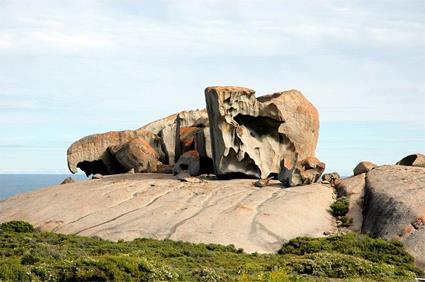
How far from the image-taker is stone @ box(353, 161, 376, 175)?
156 ft

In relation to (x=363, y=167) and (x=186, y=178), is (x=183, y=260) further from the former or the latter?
(x=363, y=167)

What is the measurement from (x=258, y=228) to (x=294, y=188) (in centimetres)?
716

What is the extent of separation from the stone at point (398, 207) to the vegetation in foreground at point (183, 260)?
1.11 m

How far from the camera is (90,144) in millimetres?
59594

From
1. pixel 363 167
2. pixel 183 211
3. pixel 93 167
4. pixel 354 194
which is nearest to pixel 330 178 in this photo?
pixel 363 167

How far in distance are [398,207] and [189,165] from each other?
50.6 feet

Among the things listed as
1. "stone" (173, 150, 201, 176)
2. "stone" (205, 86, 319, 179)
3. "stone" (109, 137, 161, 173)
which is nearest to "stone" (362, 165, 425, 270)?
"stone" (205, 86, 319, 179)

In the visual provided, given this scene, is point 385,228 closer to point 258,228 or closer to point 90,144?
point 258,228

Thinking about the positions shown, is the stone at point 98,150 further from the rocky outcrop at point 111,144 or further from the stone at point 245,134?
the stone at point 245,134

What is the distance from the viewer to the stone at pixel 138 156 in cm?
5434

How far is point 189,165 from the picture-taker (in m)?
49.9

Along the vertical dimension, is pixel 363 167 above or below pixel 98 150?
below

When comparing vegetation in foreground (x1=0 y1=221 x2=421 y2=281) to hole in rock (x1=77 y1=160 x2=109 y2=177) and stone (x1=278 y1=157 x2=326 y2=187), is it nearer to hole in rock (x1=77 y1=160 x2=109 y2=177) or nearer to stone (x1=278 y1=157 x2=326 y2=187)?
stone (x1=278 y1=157 x2=326 y2=187)

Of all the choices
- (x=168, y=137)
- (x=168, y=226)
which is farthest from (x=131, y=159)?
(x=168, y=226)
